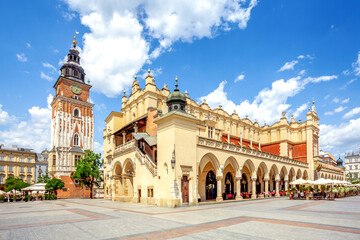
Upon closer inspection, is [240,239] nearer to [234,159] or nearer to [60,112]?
[234,159]

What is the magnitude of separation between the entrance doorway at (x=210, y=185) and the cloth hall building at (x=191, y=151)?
110 mm

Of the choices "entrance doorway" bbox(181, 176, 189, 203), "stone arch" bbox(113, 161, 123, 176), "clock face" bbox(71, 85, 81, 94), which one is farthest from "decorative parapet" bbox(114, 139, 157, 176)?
"clock face" bbox(71, 85, 81, 94)

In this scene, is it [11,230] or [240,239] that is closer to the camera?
[240,239]

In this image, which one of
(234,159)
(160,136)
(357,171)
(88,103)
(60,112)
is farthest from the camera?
(357,171)

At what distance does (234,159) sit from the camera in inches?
1201

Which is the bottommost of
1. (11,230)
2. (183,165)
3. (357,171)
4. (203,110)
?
(357,171)

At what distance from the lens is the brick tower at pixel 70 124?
56219 millimetres

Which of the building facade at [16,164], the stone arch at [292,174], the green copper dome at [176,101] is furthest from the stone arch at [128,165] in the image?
the building facade at [16,164]

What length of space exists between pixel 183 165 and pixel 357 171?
119006mm

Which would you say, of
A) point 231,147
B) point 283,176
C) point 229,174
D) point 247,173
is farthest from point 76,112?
point 283,176

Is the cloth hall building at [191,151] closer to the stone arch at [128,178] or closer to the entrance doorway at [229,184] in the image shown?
the entrance doorway at [229,184]

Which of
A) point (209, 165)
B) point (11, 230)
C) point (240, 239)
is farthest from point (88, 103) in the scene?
point (240, 239)

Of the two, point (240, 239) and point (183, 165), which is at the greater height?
point (183, 165)

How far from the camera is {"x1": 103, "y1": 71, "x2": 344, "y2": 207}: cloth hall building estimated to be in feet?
78.8
